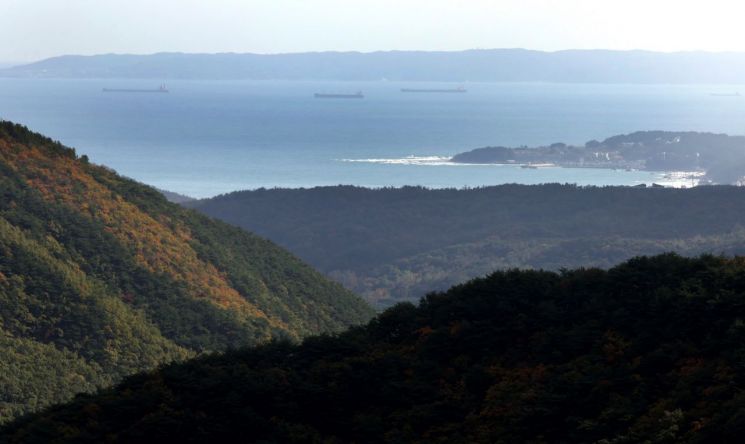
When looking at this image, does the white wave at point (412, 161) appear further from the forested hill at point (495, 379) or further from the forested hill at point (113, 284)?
the forested hill at point (495, 379)

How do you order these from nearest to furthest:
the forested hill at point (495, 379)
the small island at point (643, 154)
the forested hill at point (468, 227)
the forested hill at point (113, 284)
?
1. the forested hill at point (495, 379)
2. the forested hill at point (113, 284)
3. the forested hill at point (468, 227)
4. the small island at point (643, 154)

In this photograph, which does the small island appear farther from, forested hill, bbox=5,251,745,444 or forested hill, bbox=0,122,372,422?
forested hill, bbox=5,251,745,444

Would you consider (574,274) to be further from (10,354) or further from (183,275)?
(183,275)

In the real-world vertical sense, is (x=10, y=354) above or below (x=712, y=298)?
below

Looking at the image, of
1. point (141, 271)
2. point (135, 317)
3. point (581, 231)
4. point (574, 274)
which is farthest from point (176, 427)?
point (581, 231)

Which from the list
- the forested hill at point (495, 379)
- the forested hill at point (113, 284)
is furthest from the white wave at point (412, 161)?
the forested hill at point (495, 379)

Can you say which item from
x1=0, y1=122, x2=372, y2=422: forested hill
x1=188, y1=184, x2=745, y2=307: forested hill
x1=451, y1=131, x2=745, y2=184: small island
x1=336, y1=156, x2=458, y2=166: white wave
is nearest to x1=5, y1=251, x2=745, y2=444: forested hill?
x1=0, y1=122, x2=372, y2=422: forested hill
